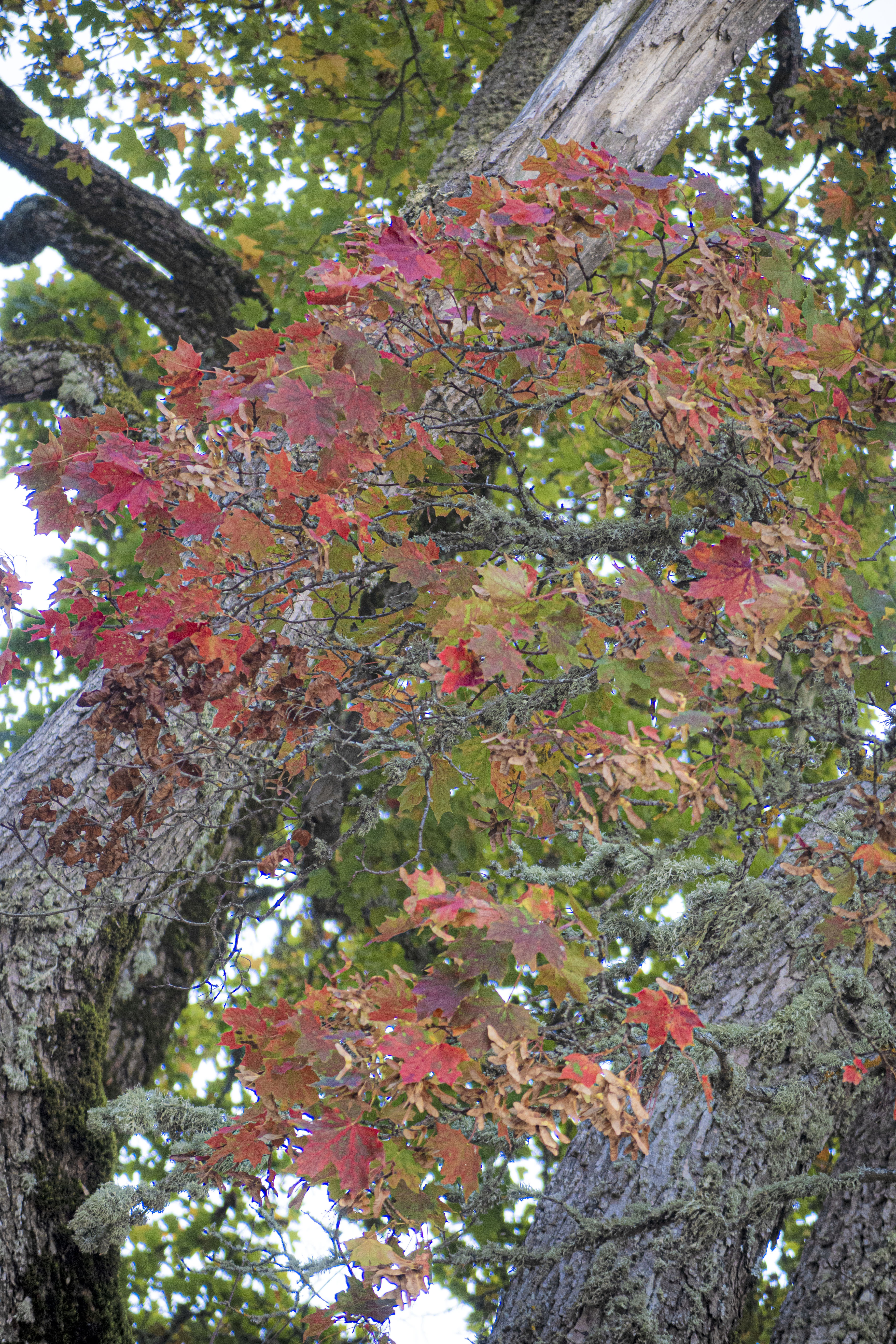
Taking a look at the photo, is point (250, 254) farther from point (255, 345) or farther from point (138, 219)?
point (255, 345)

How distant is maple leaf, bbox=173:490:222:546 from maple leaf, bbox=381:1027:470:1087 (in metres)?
1.05

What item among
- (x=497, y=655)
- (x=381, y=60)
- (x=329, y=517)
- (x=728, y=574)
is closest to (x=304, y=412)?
(x=329, y=517)

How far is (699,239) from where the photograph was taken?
177 cm

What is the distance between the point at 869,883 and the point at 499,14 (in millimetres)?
5271

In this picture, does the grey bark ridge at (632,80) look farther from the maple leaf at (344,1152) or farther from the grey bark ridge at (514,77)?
the maple leaf at (344,1152)

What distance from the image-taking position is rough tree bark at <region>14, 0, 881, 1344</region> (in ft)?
7.08

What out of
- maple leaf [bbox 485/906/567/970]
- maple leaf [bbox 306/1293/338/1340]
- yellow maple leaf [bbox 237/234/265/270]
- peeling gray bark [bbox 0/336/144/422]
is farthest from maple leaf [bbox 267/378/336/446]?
yellow maple leaf [bbox 237/234/265/270]

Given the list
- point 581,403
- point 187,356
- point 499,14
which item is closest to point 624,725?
point 581,403

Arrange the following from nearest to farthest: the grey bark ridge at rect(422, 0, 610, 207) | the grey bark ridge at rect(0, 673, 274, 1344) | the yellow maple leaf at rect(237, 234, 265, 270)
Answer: the grey bark ridge at rect(0, 673, 274, 1344) < the grey bark ridge at rect(422, 0, 610, 207) < the yellow maple leaf at rect(237, 234, 265, 270)

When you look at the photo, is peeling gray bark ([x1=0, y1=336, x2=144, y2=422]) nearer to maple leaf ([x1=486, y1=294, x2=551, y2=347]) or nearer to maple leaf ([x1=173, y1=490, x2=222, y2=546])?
maple leaf ([x1=173, y1=490, x2=222, y2=546])

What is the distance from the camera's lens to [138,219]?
5254 millimetres

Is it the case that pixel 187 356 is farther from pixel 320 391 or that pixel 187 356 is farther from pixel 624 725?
pixel 624 725

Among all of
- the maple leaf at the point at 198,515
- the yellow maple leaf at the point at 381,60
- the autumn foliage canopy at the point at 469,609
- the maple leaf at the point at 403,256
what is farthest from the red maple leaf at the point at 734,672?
the yellow maple leaf at the point at 381,60

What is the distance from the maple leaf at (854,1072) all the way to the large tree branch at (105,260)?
4.84 meters
